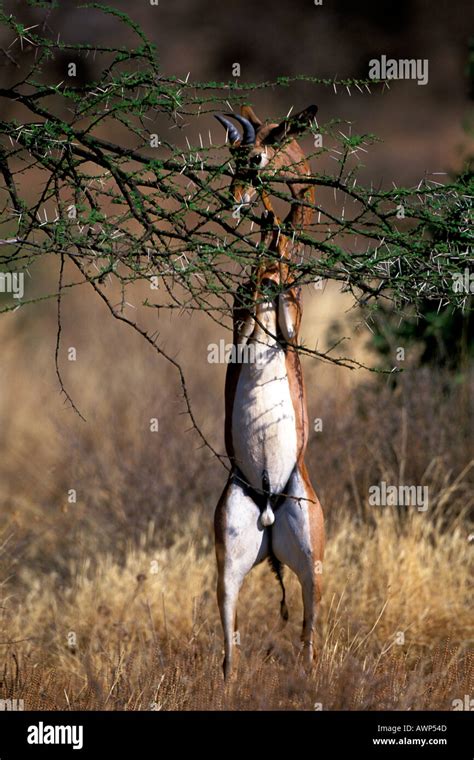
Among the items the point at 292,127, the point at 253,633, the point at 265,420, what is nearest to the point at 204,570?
the point at 253,633

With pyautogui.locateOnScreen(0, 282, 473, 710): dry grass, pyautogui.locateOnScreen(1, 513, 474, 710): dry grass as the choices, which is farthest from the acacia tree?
pyautogui.locateOnScreen(0, 282, 473, 710): dry grass

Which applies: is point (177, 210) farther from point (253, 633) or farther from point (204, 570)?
point (204, 570)

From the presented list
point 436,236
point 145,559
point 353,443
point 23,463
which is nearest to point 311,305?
point 23,463

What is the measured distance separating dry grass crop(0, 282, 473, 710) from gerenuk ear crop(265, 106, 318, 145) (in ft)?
7.47

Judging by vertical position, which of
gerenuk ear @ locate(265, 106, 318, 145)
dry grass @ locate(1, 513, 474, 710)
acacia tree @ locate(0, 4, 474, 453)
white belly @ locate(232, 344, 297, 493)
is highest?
gerenuk ear @ locate(265, 106, 318, 145)

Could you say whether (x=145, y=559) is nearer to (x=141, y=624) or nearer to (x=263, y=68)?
(x=141, y=624)

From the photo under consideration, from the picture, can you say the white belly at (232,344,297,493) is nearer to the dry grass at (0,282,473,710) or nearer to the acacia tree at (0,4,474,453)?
the acacia tree at (0,4,474,453)

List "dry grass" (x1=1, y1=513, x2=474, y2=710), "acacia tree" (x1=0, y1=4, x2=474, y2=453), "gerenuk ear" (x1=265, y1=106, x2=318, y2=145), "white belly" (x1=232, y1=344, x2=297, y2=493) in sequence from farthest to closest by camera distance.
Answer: "white belly" (x1=232, y1=344, x2=297, y2=493)
"dry grass" (x1=1, y1=513, x2=474, y2=710)
"gerenuk ear" (x1=265, y1=106, x2=318, y2=145)
"acacia tree" (x1=0, y1=4, x2=474, y2=453)

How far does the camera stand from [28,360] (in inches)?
631

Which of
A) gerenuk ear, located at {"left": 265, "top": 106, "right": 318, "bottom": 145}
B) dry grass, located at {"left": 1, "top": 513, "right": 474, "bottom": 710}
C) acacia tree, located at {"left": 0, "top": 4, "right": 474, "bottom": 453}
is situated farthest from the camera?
A: dry grass, located at {"left": 1, "top": 513, "right": 474, "bottom": 710}

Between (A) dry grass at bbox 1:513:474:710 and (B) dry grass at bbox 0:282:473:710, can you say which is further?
(B) dry grass at bbox 0:282:473:710

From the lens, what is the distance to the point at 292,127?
513 cm

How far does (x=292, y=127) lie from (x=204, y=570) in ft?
10.9

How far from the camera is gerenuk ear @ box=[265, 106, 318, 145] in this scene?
496 centimetres
